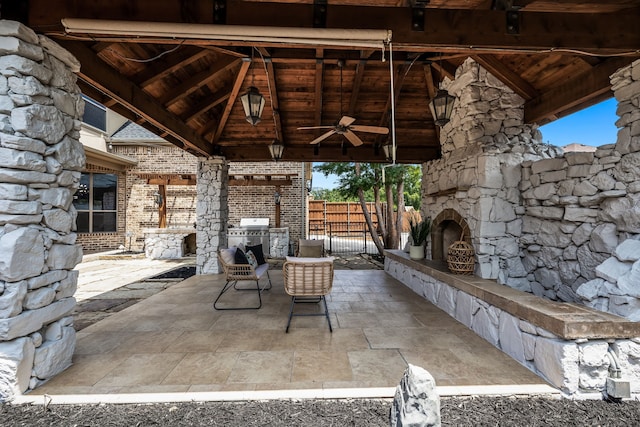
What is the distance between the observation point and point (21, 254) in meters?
2.16

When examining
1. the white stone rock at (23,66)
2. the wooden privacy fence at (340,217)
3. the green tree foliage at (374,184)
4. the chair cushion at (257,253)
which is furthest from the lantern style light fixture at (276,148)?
the wooden privacy fence at (340,217)

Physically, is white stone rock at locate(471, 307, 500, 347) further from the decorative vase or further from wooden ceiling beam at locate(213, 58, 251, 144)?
wooden ceiling beam at locate(213, 58, 251, 144)

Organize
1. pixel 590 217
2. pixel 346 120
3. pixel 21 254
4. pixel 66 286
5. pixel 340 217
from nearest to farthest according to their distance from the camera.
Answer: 1. pixel 21 254
2. pixel 66 286
3. pixel 590 217
4. pixel 346 120
5. pixel 340 217

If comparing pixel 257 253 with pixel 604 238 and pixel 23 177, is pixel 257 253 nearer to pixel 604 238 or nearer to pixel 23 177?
pixel 23 177

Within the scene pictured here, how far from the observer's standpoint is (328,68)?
494cm

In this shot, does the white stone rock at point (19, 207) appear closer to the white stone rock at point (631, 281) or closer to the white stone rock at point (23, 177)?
the white stone rock at point (23, 177)

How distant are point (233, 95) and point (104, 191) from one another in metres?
8.14

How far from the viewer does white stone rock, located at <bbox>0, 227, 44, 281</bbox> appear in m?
2.09

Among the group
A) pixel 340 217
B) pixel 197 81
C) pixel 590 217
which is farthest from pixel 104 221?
pixel 590 217

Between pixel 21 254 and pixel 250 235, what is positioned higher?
pixel 21 254

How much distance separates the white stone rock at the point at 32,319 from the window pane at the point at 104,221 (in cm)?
936

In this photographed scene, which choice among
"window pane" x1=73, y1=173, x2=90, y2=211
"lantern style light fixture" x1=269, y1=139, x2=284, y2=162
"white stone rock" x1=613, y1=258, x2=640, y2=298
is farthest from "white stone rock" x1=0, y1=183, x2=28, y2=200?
"window pane" x1=73, y1=173, x2=90, y2=211

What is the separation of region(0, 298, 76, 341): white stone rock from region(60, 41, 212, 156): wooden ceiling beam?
2.26 meters

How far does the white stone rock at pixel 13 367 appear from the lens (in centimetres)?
210
